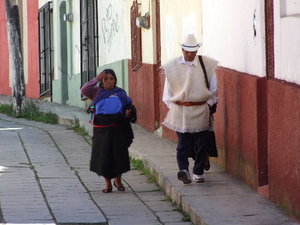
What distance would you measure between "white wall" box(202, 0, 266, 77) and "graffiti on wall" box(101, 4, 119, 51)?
6.34 metres

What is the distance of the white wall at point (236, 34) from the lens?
974cm

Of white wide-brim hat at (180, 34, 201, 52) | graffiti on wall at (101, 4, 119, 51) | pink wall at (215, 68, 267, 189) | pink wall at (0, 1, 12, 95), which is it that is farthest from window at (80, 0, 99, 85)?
white wide-brim hat at (180, 34, 201, 52)

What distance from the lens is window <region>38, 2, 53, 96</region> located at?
2544 cm

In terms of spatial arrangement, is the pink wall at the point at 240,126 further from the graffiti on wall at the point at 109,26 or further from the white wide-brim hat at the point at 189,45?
the graffiti on wall at the point at 109,26

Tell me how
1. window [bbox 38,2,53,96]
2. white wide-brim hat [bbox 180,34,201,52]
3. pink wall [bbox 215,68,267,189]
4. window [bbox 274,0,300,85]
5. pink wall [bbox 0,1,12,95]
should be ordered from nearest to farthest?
window [bbox 274,0,300,85]
pink wall [bbox 215,68,267,189]
white wide-brim hat [bbox 180,34,201,52]
window [bbox 38,2,53,96]
pink wall [bbox 0,1,12,95]

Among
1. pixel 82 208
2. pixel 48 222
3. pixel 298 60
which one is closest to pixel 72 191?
pixel 82 208

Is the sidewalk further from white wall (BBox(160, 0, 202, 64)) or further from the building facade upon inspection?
white wall (BBox(160, 0, 202, 64))

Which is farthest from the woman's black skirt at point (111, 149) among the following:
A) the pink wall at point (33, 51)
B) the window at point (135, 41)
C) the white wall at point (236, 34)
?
the pink wall at point (33, 51)

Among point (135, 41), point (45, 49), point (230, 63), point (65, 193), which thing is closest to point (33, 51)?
point (45, 49)

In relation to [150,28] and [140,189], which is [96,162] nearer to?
[140,189]

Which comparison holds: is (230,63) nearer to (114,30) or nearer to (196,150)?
(196,150)

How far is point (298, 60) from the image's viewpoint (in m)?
8.28

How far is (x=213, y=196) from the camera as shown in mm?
9680

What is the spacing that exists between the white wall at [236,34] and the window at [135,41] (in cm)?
419
